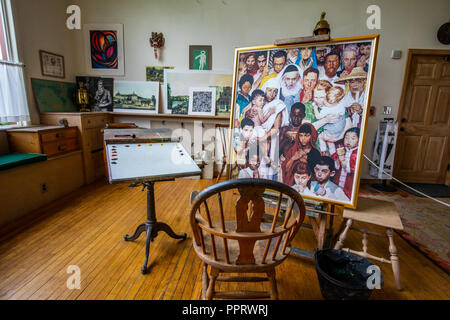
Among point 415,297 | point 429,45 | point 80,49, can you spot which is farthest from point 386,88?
point 80,49

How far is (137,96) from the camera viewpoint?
12.0ft

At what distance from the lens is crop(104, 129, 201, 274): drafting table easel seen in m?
1.51

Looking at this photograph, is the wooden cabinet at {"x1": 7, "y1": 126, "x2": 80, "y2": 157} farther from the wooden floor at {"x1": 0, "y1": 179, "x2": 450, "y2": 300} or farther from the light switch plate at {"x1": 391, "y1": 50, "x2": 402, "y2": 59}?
the light switch plate at {"x1": 391, "y1": 50, "x2": 402, "y2": 59}

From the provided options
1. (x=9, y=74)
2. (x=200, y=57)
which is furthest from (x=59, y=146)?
(x=200, y=57)

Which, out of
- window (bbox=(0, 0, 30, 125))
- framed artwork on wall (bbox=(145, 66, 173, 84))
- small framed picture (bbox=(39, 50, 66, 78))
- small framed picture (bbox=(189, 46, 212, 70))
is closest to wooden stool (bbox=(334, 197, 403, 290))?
small framed picture (bbox=(189, 46, 212, 70))

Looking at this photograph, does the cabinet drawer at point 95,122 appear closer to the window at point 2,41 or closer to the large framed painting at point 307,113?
the window at point 2,41

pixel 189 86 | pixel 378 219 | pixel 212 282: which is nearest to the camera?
pixel 212 282

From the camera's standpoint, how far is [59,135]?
2.77 metres

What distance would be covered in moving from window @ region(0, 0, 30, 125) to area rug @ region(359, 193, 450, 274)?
166 inches

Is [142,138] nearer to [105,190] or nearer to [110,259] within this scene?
[110,259]

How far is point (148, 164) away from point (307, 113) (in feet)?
3.96

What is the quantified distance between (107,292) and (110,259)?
346 mm

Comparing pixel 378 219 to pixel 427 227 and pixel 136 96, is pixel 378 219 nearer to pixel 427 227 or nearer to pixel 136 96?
pixel 427 227
